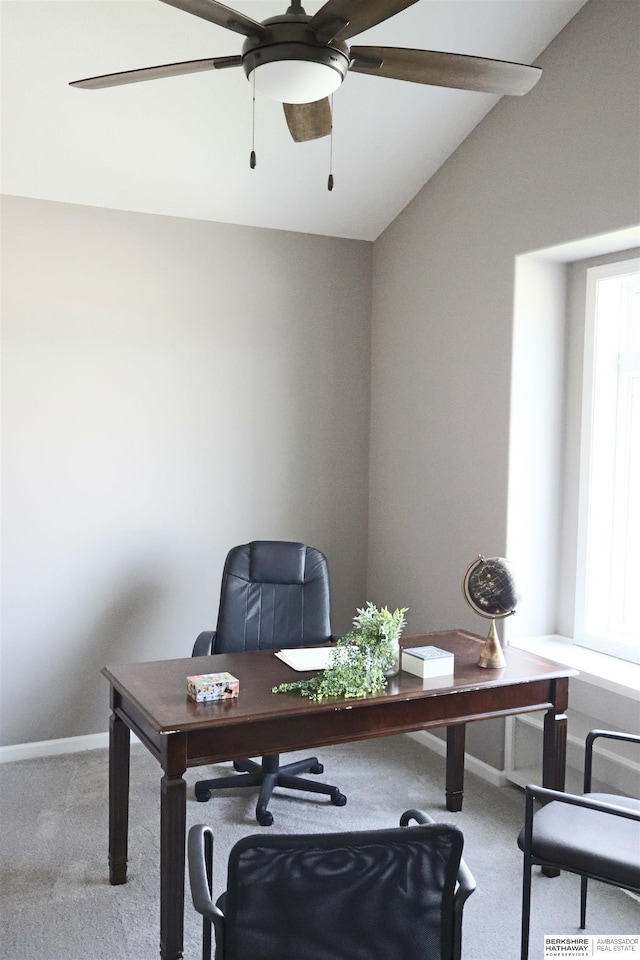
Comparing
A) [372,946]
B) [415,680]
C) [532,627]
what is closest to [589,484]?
[532,627]

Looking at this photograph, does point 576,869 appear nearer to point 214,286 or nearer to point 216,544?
point 216,544

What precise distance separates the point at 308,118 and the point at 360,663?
1.67 m

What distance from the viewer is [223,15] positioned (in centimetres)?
192

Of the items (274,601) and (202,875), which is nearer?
(202,875)

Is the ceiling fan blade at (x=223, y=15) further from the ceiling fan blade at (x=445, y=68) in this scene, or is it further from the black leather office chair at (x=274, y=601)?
the black leather office chair at (x=274, y=601)

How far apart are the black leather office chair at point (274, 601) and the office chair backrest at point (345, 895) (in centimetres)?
203

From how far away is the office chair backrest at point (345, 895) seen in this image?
150cm

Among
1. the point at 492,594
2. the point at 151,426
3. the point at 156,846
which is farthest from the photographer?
the point at 151,426

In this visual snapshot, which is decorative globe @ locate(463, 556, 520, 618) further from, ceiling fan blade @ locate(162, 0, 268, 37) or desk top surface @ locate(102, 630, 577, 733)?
ceiling fan blade @ locate(162, 0, 268, 37)

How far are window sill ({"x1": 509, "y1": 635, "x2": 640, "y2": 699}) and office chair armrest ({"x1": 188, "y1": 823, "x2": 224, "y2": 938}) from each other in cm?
177

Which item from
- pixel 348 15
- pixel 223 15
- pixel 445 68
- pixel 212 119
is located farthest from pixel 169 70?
pixel 212 119

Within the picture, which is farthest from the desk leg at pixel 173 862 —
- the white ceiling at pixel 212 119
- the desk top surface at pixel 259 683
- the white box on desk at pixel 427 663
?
the white ceiling at pixel 212 119

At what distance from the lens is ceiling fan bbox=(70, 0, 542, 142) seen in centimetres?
188

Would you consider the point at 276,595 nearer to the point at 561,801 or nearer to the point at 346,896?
the point at 561,801
